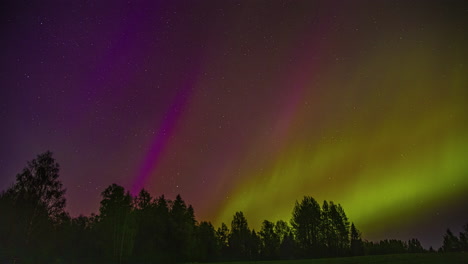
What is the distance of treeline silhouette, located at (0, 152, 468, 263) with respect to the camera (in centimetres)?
4288

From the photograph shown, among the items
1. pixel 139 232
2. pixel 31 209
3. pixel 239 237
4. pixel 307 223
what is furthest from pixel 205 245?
pixel 31 209

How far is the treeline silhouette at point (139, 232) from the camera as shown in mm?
42875

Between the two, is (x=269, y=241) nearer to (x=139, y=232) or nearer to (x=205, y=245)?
(x=205, y=245)

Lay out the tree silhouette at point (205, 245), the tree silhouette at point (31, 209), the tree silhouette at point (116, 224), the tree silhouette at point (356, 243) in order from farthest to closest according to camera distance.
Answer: the tree silhouette at point (356, 243) < the tree silhouette at point (205, 245) < the tree silhouette at point (116, 224) < the tree silhouette at point (31, 209)

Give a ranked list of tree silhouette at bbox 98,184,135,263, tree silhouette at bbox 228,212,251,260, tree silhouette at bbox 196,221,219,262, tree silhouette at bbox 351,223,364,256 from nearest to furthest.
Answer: tree silhouette at bbox 98,184,135,263 < tree silhouette at bbox 196,221,219,262 < tree silhouette at bbox 351,223,364,256 < tree silhouette at bbox 228,212,251,260

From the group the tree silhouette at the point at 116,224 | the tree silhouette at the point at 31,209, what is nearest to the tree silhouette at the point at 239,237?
the tree silhouette at the point at 116,224

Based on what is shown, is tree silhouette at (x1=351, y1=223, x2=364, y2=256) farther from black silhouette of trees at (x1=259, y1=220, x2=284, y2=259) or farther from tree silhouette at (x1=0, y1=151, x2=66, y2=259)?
tree silhouette at (x1=0, y1=151, x2=66, y2=259)

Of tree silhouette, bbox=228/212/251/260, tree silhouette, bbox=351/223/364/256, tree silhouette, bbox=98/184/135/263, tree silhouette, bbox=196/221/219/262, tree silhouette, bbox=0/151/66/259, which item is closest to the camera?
tree silhouette, bbox=0/151/66/259

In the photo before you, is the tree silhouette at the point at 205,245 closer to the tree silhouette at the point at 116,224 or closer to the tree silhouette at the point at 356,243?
the tree silhouette at the point at 116,224

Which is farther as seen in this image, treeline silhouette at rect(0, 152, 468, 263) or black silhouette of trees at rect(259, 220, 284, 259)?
black silhouette of trees at rect(259, 220, 284, 259)

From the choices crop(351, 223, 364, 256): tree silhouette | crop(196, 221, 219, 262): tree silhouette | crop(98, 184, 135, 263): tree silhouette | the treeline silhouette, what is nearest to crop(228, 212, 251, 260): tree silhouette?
the treeline silhouette

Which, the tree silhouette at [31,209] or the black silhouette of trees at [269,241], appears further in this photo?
the black silhouette of trees at [269,241]

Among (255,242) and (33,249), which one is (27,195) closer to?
(33,249)

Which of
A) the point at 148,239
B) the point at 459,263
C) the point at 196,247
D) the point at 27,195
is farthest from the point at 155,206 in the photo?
the point at 459,263
